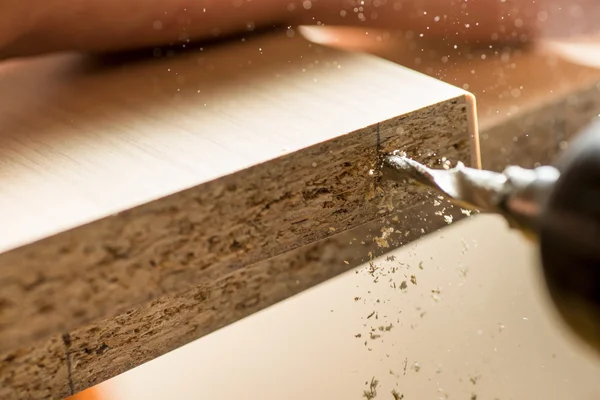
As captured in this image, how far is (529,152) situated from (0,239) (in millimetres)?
A: 432

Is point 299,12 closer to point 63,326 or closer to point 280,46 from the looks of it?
point 280,46

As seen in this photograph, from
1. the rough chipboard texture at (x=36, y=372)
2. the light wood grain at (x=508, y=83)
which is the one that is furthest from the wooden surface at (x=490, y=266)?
the rough chipboard texture at (x=36, y=372)

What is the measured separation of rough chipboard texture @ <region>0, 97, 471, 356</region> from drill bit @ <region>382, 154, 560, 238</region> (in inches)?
0.7

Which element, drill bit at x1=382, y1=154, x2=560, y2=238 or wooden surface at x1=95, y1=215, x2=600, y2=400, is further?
wooden surface at x1=95, y1=215, x2=600, y2=400

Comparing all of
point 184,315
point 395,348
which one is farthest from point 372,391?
point 184,315

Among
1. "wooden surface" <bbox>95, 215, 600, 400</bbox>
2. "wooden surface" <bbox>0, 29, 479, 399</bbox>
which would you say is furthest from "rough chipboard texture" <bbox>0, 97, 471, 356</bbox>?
"wooden surface" <bbox>95, 215, 600, 400</bbox>

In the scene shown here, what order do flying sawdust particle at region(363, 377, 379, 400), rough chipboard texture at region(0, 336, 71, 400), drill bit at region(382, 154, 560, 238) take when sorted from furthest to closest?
flying sawdust particle at region(363, 377, 379, 400)
rough chipboard texture at region(0, 336, 71, 400)
drill bit at region(382, 154, 560, 238)

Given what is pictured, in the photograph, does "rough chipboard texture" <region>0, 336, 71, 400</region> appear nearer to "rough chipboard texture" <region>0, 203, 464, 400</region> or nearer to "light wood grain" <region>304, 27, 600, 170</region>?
"rough chipboard texture" <region>0, 203, 464, 400</region>

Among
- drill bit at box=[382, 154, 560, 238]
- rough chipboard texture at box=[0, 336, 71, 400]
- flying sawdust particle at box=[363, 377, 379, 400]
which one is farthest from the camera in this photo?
flying sawdust particle at box=[363, 377, 379, 400]

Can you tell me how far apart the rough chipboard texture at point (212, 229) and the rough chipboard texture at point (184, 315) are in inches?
1.9

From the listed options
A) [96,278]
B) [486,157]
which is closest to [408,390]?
Result: [486,157]

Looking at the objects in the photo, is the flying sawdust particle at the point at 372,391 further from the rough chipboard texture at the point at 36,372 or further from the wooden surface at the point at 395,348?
the rough chipboard texture at the point at 36,372

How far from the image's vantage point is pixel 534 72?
0.61 metres

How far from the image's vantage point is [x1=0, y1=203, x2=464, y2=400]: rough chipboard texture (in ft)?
1.27
